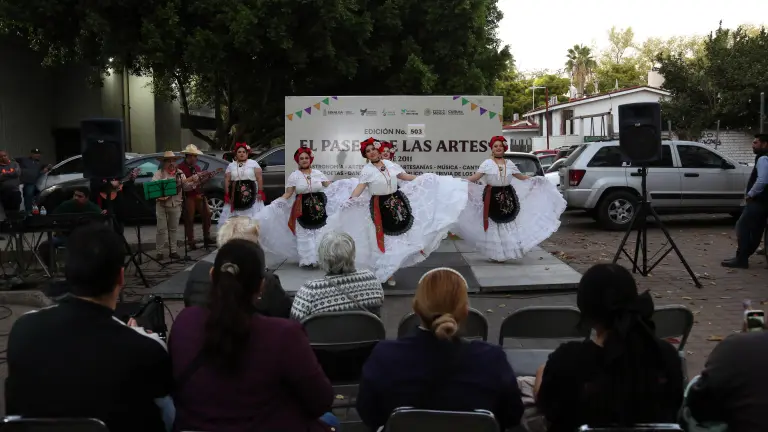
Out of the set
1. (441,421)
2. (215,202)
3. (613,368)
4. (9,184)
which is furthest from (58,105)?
(613,368)

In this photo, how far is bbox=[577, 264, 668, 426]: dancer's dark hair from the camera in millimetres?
2559

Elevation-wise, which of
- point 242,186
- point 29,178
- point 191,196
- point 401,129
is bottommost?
point 191,196

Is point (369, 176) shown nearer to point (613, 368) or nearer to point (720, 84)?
point (613, 368)

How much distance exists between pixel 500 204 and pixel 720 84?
21.7 metres

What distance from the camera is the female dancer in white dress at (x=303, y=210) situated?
9305 millimetres

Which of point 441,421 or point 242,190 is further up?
point 242,190

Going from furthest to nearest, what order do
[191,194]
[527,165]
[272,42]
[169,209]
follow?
[272,42]
[527,165]
[191,194]
[169,209]

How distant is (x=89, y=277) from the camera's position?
8.49 feet

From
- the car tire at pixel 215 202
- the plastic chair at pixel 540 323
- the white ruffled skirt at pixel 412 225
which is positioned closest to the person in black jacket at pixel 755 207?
the white ruffled skirt at pixel 412 225

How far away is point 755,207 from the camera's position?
917cm

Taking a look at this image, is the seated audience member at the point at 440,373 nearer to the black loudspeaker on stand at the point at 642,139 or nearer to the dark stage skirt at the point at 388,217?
the dark stage skirt at the point at 388,217

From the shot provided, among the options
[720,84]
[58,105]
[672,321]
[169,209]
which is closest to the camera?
[672,321]

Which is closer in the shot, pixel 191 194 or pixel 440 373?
pixel 440 373

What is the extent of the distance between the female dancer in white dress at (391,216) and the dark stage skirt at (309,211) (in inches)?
34.2
